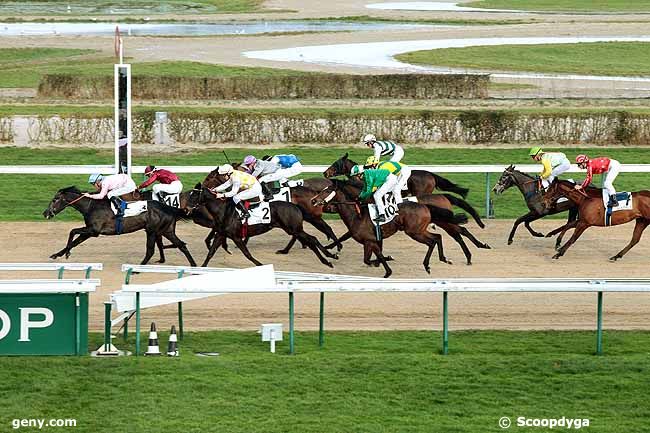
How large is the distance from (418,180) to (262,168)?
218cm

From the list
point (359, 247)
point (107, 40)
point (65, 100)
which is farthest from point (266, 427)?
point (107, 40)

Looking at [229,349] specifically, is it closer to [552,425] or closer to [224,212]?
[552,425]

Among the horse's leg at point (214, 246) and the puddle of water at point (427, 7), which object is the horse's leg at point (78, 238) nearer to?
the horse's leg at point (214, 246)

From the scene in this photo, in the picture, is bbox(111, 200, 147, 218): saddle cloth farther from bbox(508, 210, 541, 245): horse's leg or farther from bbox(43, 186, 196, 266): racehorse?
bbox(508, 210, 541, 245): horse's leg

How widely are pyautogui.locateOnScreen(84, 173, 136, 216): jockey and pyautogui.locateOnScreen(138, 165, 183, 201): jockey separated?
1.80ft

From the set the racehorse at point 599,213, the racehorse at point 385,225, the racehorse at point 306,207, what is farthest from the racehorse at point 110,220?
the racehorse at point 599,213

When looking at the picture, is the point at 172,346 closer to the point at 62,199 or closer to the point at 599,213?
the point at 62,199

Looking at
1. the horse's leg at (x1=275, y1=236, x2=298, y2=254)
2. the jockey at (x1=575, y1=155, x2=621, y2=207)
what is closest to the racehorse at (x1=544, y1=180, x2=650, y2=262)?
the jockey at (x1=575, y1=155, x2=621, y2=207)

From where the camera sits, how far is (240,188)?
15852 mm

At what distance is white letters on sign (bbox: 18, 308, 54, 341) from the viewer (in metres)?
11.3

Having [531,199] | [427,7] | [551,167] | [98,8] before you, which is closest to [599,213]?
[551,167]

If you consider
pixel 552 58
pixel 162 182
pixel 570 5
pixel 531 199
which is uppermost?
pixel 570 5

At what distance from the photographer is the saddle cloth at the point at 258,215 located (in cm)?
1587

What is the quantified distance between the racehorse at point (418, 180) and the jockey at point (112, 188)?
9.77 feet
